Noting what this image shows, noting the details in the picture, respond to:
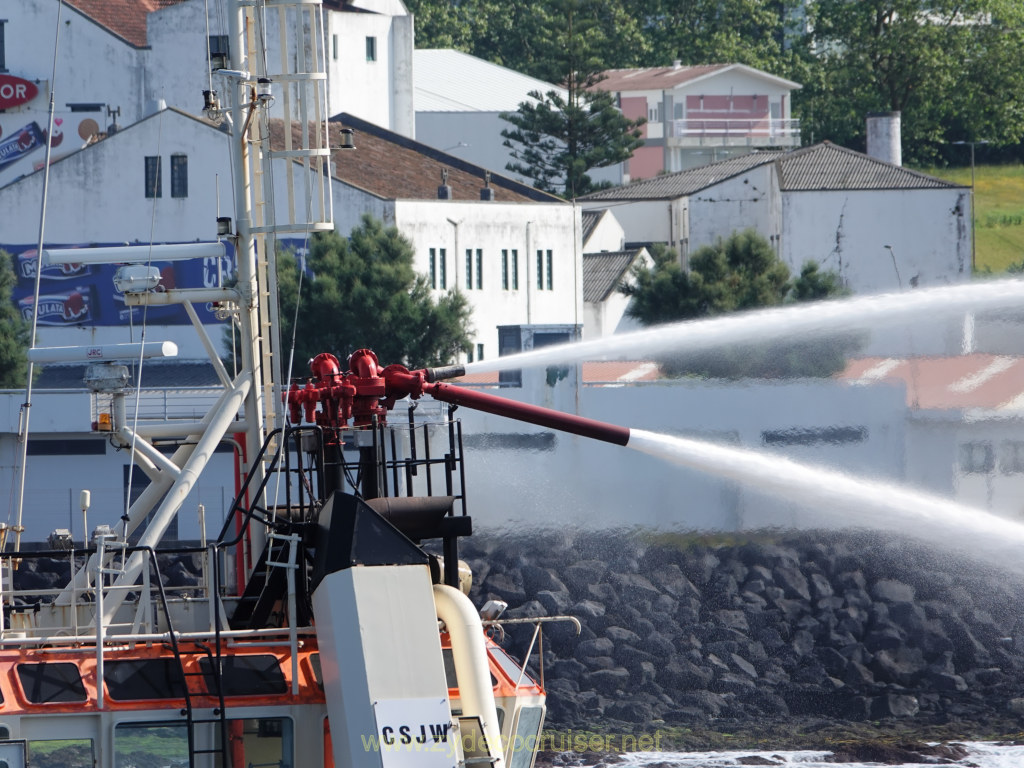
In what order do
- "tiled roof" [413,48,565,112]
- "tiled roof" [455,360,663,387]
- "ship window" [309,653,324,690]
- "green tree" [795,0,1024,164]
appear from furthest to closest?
1. "green tree" [795,0,1024,164]
2. "tiled roof" [413,48,565,112]
3. "tiled roof" [455,360,663,387]
4. "ship window" [309,653,324,690]

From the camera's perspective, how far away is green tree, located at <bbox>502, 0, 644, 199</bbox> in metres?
84.4

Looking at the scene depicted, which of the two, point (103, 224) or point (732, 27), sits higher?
point (732, 27)

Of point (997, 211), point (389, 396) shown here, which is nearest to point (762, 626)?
point (389, 396)

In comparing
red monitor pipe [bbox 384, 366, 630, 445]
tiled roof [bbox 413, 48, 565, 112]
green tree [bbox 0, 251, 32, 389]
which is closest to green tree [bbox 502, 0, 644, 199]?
tiled roof [bbox 413, 48, 565, 112]

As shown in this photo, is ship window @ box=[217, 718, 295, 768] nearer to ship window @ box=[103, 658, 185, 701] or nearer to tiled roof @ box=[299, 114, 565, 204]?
ship window @ box=[103, 658, 185, 701]

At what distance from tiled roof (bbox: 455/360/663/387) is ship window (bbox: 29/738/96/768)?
3035 cm

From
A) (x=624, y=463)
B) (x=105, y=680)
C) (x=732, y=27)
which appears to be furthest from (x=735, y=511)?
(x=732, y=27)

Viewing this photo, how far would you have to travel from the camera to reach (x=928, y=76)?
299 ft

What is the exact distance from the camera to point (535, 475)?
1686 inches

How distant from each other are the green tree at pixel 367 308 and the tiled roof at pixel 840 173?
73.6 ft

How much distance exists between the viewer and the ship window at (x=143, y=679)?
1397 cm

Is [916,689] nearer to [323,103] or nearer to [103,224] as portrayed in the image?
[323,103]

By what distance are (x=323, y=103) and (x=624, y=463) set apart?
26.3 meters

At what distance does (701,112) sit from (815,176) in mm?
32026
